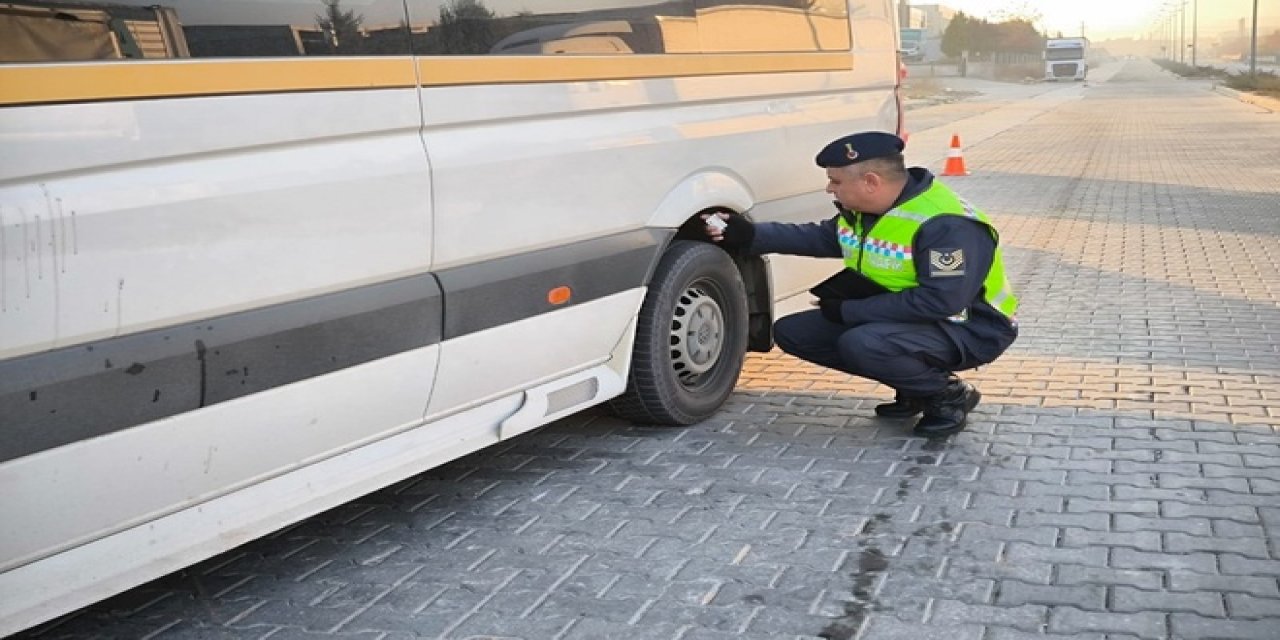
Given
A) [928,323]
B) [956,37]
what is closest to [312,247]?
[928,323]

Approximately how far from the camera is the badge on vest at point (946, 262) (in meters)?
4.99

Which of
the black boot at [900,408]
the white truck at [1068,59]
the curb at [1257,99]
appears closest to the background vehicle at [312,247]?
the black boot at [900,408]

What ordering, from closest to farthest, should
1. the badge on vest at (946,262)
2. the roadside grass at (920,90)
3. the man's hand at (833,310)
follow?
the badge on vest at (946,262) → the man's hand at (833,310) → the roadside grass at (920,90)

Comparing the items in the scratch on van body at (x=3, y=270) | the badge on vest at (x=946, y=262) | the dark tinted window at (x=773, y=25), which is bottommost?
the badge on vest at (x=946, y=262)

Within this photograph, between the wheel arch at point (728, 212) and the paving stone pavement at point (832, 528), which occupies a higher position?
the wheel arch at point (728, 212)

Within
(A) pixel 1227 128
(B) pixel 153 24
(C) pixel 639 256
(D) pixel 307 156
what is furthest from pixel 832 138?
(A) pixel 1227 128

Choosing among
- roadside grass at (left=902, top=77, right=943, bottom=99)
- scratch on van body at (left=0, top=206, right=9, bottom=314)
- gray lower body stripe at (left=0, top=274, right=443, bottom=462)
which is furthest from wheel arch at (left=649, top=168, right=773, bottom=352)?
roadside grass at (left=902, top=77, right=943, bottom=99)

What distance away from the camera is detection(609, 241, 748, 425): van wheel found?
17.3 feet

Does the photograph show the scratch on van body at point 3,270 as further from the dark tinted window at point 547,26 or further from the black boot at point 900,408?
the black boot at point 900,408

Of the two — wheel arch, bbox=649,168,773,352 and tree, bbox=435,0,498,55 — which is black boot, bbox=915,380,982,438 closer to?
wheel arch, bbox=649,168,773,352

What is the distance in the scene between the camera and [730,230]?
5.47 m

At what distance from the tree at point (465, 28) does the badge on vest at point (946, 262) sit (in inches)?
72.7

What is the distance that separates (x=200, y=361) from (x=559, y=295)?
150 centimetres

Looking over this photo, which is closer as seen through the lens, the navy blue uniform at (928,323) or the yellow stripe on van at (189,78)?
the yellow stripe on van at (189,78)
